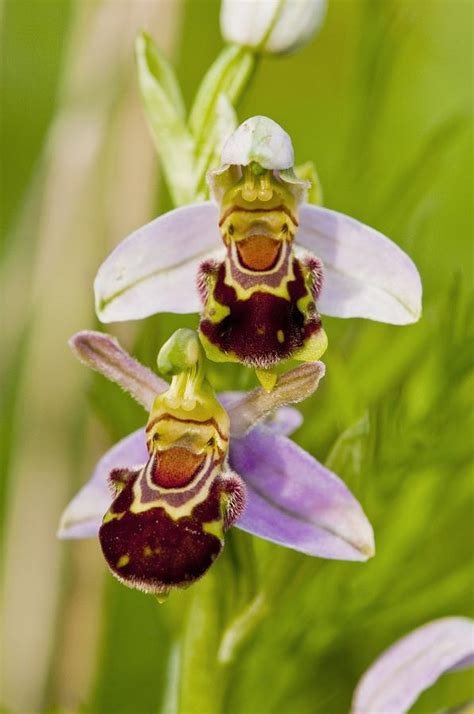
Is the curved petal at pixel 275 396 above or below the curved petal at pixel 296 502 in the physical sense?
above

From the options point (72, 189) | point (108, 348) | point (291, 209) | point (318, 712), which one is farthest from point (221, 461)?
point (72, 189)

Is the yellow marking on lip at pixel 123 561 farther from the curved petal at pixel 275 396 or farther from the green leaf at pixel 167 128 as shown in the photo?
the green leaf at pixel 167 128

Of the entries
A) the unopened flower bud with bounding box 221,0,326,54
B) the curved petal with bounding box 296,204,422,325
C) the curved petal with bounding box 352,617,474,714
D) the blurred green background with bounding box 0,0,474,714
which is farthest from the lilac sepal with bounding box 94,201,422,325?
the curved petal with bounding box 352,617,474,714

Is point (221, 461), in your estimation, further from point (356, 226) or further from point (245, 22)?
point (245, 22)

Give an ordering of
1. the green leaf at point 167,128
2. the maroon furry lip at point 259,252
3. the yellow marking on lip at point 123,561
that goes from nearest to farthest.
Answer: the yellow marking on lip at point 123,561 < the maroon furry lip at point 259,252 < the green leaf at point 167,128

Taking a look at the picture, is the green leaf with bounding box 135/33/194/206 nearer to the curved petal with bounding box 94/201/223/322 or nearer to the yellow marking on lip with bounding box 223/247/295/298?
the curved petal with bounding box 94/201/223/322

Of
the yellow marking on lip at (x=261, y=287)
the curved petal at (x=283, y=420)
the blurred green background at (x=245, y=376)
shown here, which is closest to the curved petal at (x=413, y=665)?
the blurred green background at (x=245, y=376)

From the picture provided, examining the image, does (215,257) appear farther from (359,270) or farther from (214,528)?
(214,528)
